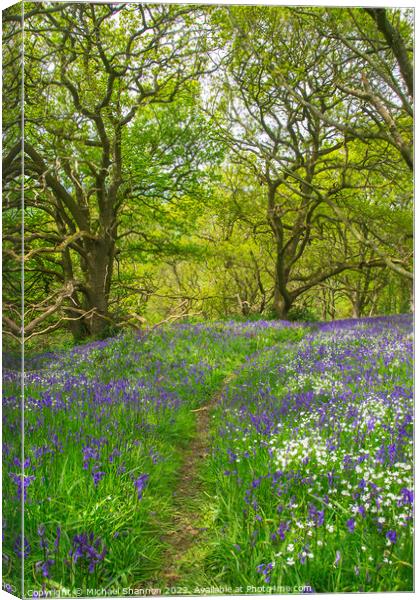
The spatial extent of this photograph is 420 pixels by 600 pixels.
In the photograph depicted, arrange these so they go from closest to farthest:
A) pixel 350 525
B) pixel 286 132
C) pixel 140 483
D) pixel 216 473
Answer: pixel 350 525, pixel 140 483, pixel 216 473, pixel 286 132

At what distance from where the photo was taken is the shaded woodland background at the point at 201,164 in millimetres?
3506

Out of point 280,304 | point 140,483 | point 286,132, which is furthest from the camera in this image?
A: point 280,304

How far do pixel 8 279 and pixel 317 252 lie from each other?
2.78 m

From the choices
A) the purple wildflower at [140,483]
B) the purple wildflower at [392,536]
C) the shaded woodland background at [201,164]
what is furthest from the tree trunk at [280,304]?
the purple wildflower at [392,536]

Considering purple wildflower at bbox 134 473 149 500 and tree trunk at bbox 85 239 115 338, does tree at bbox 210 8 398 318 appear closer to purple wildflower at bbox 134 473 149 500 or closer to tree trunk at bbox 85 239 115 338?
tree trunk at bbox 85 239 115 338

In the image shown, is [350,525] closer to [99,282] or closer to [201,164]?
[99,282]

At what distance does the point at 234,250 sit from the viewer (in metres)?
4.30

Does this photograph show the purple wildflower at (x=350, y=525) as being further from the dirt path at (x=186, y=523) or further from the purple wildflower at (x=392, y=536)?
the dirt path at (x=186, y=523)

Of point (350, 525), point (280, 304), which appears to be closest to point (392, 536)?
point (350, 525)

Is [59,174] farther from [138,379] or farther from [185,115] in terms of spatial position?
[138,379]

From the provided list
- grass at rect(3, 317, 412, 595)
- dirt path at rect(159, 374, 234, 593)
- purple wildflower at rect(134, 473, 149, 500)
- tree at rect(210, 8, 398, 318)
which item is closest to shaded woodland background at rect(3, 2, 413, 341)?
tree at rect(210, 8, 398, 318)

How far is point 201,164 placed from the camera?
158 inches

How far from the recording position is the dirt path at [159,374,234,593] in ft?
9.14

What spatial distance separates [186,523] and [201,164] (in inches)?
119
